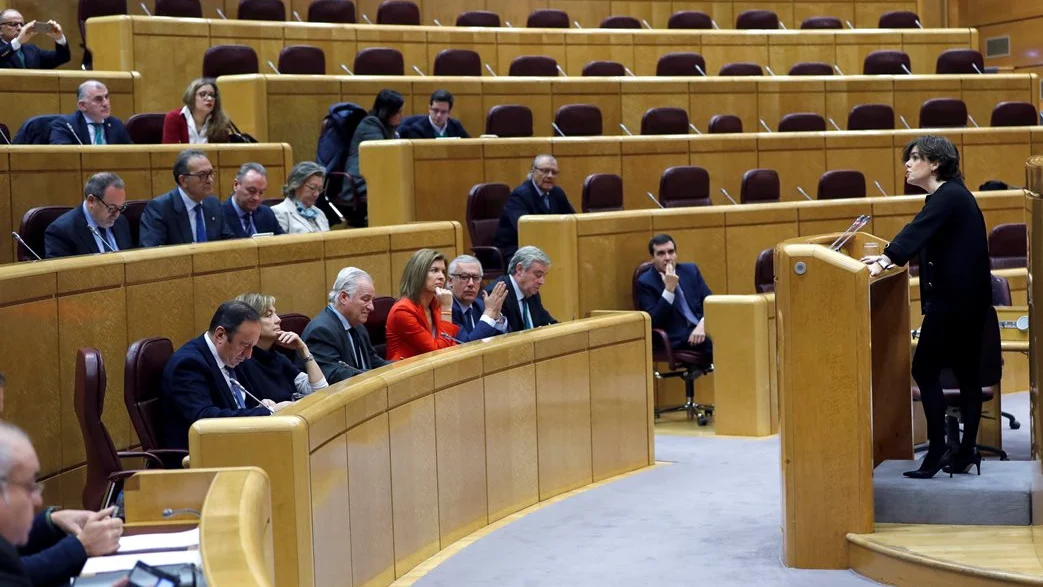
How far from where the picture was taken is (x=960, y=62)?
10.0 m

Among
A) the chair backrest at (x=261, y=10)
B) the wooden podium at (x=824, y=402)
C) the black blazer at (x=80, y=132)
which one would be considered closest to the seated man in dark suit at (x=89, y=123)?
the black blazer at (x=80, y=132)

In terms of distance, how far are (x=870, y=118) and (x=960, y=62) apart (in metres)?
1.57

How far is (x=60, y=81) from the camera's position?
6.81 metres

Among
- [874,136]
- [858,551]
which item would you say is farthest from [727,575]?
[874,136]

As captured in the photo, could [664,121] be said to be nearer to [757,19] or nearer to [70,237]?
[757,19]

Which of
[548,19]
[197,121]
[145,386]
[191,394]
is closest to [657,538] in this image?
[191,394]

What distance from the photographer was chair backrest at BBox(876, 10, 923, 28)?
1123 centimetres

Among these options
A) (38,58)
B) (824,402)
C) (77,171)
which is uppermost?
(38,58)

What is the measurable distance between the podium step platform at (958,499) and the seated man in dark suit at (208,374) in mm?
1808

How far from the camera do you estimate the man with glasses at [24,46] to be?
6.87 m

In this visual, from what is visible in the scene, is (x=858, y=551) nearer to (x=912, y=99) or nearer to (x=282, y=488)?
(x=282, y=488)

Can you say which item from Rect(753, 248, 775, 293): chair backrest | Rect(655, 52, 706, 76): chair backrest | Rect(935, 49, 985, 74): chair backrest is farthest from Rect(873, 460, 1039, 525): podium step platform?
Rect(935, 49, 985, 74): chair backrest

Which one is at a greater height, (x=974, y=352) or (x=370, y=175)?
(x=370, y=175)

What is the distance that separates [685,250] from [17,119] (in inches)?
132
